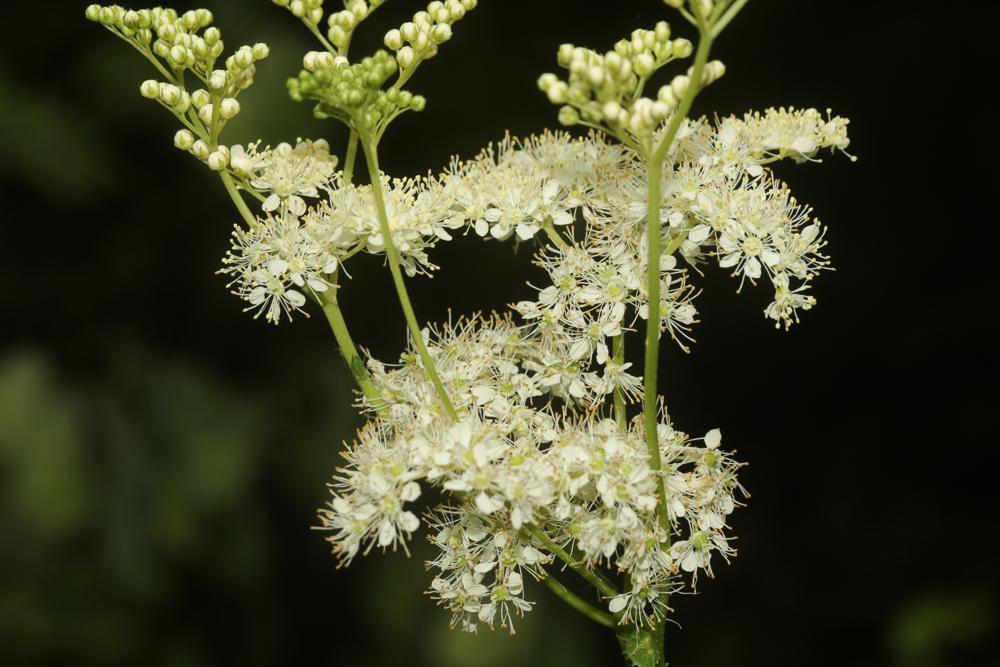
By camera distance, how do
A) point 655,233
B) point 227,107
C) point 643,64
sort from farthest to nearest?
point 227,107
point 643,64
point 655,233

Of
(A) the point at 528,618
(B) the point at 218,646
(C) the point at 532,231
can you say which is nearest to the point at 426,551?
(A) the point at 528,618

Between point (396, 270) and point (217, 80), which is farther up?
point (217, 80)

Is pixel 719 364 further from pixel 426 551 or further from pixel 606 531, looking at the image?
pixel 606 531

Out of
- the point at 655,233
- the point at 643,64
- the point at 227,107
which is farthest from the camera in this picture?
the point at 227,107

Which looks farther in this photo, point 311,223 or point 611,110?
point 311,223

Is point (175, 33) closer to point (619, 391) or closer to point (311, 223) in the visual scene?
point (311, 223)

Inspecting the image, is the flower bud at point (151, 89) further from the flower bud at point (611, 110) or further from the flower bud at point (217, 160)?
the flower bud at point (611, 110)

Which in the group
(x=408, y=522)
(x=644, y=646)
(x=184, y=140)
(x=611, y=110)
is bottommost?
(x=644, y=646)

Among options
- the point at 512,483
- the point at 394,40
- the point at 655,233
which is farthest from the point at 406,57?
the point at 512,483
